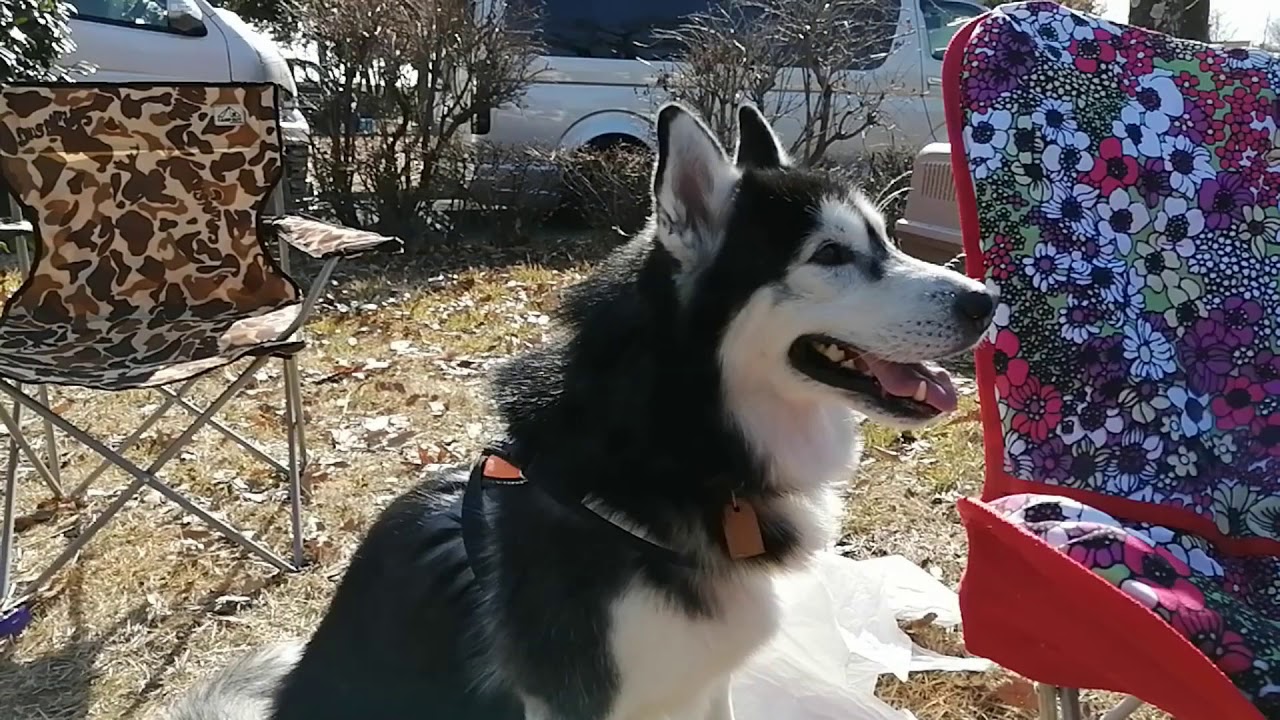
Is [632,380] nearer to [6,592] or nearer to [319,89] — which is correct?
[6,592]

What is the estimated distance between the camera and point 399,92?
21.9 feet

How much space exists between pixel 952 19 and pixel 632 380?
269 inches

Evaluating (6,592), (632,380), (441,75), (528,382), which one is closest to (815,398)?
(632,380)

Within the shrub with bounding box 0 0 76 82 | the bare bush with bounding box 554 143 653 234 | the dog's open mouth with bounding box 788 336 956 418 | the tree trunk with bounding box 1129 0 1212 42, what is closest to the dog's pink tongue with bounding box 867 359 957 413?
the dog's open mouth with bounding box 788 336 956 418

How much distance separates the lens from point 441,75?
6.83 metres

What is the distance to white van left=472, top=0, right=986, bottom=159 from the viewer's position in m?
7.24

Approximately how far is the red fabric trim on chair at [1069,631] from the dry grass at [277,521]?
3.35 feet

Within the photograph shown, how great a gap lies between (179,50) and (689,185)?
6074 millimetres

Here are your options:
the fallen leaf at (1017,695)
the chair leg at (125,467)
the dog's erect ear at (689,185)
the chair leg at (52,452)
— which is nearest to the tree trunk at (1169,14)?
the fallen leaf at (1017,695)

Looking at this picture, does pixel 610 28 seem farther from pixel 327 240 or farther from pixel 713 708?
pixel 713 708

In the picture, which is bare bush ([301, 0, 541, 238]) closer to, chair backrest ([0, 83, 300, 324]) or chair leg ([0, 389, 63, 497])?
chair backrest ([0, 83, 300, 324])

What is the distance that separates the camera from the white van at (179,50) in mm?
6441

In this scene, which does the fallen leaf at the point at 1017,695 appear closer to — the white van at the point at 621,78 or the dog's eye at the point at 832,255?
the dog's eye at the point at 832,255

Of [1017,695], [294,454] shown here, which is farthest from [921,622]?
[294,454]
